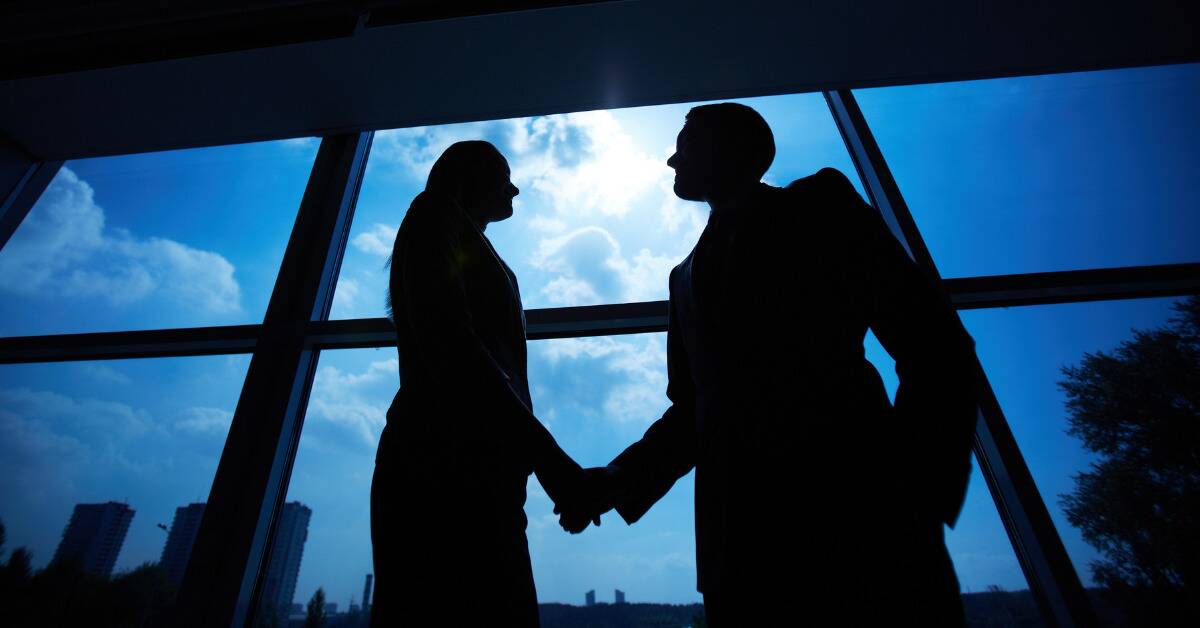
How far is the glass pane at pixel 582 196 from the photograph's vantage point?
6.16 ft

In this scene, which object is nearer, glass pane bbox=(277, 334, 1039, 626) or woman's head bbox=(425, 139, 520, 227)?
woman's head bbox=(425, 139, 520, 227)

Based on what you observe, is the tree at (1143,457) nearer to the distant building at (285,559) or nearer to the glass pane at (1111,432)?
the glass pane at (1111,432)

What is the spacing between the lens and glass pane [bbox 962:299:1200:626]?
1322mm

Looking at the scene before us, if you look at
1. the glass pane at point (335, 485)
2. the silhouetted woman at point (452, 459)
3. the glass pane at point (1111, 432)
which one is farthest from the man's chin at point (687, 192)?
the glass pane at point (1111, 432)

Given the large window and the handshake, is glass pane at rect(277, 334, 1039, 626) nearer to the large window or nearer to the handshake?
the large window

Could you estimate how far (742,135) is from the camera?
3.52 feet

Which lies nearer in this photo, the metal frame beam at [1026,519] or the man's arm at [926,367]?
the man's arm at [926,367]

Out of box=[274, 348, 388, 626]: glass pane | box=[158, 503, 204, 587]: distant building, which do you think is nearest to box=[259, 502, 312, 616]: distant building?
box=[274, 348, 388, 626]: glass pane

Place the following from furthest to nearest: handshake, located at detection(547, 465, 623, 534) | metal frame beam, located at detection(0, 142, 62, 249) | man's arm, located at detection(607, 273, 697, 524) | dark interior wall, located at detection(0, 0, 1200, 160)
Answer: metal frame beam, located at detection(0, 142, 62, 249)
dark interior wall, located at detection(0, 0, 1200, 160)
man's arm, located at detection(607, 273, 697, 524)
handshake, located at detection(547, 465, 623, 534)

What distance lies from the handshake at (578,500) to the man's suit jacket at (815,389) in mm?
202

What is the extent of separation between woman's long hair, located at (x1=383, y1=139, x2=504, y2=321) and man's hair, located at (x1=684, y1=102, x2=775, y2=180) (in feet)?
1.74

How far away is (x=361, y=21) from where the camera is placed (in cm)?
190

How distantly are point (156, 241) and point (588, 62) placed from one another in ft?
7.58

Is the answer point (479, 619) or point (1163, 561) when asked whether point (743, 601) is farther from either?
point (1163, 561)
